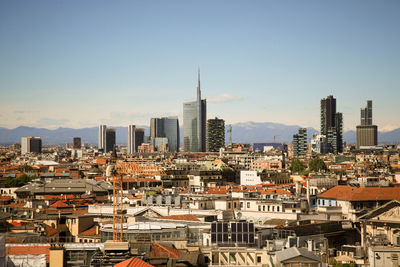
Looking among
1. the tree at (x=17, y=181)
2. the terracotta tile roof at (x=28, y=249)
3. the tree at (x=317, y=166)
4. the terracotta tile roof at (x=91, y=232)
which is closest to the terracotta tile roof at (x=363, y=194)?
the terracotta tile roof at (x=91, y=232)

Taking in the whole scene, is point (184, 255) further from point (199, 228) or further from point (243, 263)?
point (199, 228)

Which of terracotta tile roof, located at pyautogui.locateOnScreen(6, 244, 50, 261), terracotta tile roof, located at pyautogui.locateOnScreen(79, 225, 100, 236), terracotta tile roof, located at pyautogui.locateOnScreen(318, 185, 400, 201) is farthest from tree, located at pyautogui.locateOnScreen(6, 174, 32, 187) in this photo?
terracotta tile roof, located at pyautogui.locateOnScreen(6, 244, 50, 261)

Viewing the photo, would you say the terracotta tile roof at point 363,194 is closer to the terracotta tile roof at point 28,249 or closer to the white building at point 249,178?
the terracotta tile roof at point 28,249

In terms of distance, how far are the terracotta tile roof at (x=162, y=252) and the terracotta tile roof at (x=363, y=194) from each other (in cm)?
3337

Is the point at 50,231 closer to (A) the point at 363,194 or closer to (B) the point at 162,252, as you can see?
(B) the point at 162,252

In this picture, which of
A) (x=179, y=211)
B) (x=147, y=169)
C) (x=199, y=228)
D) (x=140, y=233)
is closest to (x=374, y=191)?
(x=179, y=211)

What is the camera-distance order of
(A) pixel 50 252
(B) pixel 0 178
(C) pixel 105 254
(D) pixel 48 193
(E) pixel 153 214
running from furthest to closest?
1. (B) pixel 0 178
2. (D) pixel 48 193
3. (E) pixel 153 214
4. (A) pixel 50 252
5. (C) pixel 105 254

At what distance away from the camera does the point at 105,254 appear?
28.2 metres

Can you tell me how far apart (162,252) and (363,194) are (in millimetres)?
36512

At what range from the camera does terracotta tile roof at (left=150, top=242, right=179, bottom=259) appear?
3119 centimetres

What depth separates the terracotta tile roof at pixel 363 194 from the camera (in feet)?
210

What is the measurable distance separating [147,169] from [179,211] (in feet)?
343

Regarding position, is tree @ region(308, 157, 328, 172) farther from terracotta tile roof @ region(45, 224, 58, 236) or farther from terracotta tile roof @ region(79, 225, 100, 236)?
terracotta tile roof @ region(45, 224, 58, 236)

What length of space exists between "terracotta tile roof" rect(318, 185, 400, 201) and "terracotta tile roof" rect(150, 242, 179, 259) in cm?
3337
